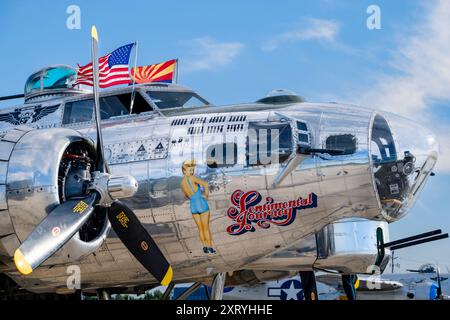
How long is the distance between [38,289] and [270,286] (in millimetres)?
16647

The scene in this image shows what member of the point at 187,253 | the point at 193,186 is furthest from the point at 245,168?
the point at 187,253

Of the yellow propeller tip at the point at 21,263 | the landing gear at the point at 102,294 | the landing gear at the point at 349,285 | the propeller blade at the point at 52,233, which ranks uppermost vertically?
the propeller blade at the point at 52,233

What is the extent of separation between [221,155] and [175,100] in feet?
7.13

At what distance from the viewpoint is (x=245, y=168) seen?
10727 mm

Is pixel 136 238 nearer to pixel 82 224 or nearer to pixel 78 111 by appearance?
pixel 82 224

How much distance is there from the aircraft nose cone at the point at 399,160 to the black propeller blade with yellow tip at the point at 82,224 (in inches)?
136

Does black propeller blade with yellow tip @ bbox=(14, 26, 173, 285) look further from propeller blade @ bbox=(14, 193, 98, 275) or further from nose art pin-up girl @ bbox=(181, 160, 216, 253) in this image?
nose art pin-up girl @ bbox=(181, 160, 216, 253)

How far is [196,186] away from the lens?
10.8 meters

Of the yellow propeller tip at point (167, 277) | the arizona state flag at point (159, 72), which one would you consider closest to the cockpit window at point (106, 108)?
the yellow propeller tip at point (167, 277)

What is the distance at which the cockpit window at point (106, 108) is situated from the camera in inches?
491

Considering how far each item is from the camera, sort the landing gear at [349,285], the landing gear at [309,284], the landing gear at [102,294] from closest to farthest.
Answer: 1. the landing gear at [102,294]
2. the landing gear at [309,284]
3. the landing gear at [349,285]

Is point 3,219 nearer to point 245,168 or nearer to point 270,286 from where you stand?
point 245,168

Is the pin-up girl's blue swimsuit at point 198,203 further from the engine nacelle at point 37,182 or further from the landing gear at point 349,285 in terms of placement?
the landing gear at point 349,285

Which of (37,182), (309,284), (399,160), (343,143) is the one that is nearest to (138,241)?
(37,182)
